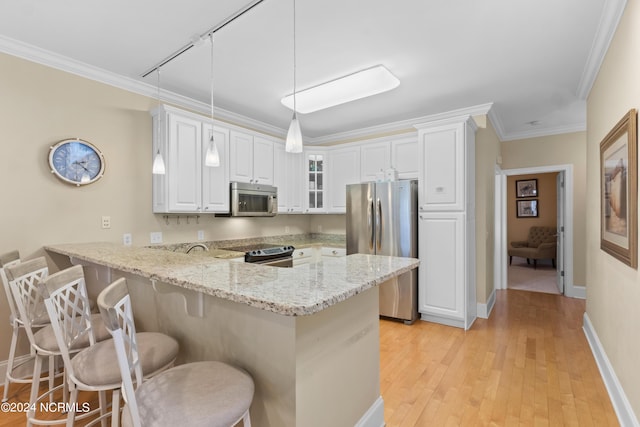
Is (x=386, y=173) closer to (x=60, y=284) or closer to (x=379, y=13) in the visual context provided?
(x=379, y=13)

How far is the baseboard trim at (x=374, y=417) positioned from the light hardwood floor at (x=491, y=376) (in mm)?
123

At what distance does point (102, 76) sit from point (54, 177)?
1007mm

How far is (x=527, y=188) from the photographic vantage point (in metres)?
7.91

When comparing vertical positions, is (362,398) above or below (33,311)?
below

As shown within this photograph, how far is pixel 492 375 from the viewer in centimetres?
248

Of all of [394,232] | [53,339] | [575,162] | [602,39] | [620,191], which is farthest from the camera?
[575,162]

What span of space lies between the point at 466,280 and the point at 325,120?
268cm

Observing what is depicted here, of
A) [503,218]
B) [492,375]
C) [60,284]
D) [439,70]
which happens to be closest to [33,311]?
[60,284]

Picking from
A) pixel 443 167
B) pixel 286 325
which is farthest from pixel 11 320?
pixel 443 167

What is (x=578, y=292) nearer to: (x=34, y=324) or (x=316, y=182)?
(x=316, y=182)

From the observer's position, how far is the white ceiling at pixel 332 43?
6.58ft

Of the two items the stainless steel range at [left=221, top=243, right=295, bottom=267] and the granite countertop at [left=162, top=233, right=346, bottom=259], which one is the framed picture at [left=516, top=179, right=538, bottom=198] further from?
the stainless steel range at [left=221, top=243, right=295, bottom=267]

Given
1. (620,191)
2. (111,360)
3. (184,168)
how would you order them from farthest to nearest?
(184,168) → (620,191) → (111,360)

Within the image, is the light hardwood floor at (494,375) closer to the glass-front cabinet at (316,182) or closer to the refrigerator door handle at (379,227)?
the refrigerator door handle at (379,227)
